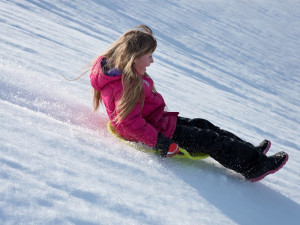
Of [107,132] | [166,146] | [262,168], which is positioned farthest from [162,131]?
[262,168]

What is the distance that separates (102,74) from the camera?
2.54 metres

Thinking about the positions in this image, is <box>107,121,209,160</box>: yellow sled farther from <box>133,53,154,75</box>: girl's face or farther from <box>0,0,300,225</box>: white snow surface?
<box>133,53,154,75</box>: girl's face

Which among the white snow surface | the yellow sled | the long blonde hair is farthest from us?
the yellow sled

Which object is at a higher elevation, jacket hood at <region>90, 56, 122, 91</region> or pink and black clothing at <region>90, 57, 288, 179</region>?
jacket hood at <region>90, 56, 122, 91</region>

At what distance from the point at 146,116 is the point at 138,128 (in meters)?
0.31

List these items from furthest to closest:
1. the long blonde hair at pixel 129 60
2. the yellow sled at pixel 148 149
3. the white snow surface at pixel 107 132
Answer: the yellow sled at pixel 148 149 < the long blonde hair at pixel 129 60 < the white snow surface at pixel 107 132

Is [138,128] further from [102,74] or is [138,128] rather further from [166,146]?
[102,74]

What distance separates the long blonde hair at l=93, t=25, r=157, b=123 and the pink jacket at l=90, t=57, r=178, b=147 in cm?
4

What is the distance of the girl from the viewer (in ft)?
8.07

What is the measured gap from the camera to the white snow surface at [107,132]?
166 centimetres

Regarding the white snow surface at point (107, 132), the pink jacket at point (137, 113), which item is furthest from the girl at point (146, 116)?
the white snow surface at point (107, 132)

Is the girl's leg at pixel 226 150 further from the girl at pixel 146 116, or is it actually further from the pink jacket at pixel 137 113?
the pink jacket at pixel 137 113

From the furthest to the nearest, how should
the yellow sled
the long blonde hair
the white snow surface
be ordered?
the yellow sled
the long blonde hair
the white snow surface

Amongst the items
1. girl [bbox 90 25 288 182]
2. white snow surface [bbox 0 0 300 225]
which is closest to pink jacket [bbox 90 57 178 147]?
girl [bbox 90 25 288 182]
